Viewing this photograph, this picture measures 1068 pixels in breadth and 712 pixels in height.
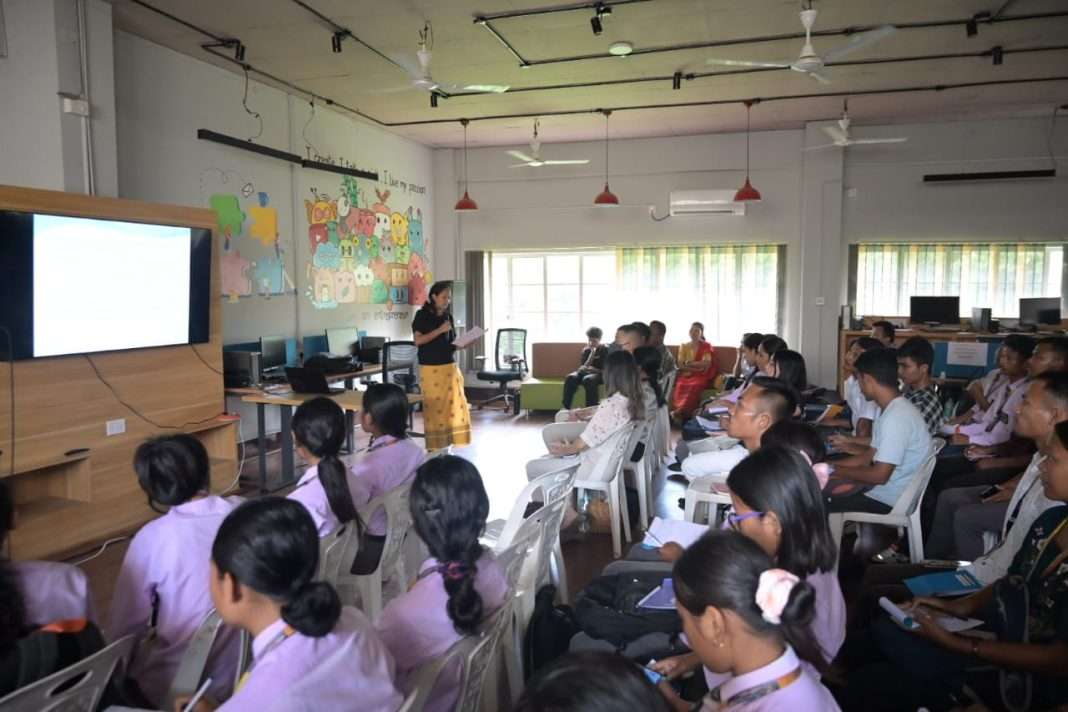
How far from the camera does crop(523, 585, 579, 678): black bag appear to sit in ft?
6.94

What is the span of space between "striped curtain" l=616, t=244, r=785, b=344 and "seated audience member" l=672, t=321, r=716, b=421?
2.95 feet

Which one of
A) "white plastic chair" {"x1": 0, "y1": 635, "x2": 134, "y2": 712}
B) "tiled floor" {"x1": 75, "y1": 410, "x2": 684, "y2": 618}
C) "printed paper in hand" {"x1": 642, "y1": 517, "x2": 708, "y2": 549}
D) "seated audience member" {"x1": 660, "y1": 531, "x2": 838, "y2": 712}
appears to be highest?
"seated audience member" {"x1": 660, "y1": 531, "x2": 838, "y2": 712}

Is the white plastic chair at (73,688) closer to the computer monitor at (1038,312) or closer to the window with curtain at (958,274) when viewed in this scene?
the window with curtain at (958,274)

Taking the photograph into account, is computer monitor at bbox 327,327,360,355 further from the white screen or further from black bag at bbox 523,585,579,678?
black bag at bbox 523,585,579,678

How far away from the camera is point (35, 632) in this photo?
1443 millimetres

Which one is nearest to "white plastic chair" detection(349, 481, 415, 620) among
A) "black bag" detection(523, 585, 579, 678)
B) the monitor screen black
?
"black bag" detection(523, 585, 579, 678)

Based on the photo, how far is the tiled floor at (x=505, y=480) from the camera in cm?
381

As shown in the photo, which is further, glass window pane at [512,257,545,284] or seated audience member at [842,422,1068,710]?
glass window pane at [512,257,545,284]

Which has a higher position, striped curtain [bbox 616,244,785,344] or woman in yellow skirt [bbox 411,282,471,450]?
striped curtain [bbox 616,244,785,344]

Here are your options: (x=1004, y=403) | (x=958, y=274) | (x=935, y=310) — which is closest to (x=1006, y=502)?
(x=1004, y=403)

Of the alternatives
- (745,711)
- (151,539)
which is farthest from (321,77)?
(745,711)

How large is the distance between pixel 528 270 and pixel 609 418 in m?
6.45

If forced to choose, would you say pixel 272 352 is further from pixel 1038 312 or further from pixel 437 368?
pixel 1038 312

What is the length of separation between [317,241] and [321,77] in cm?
164
